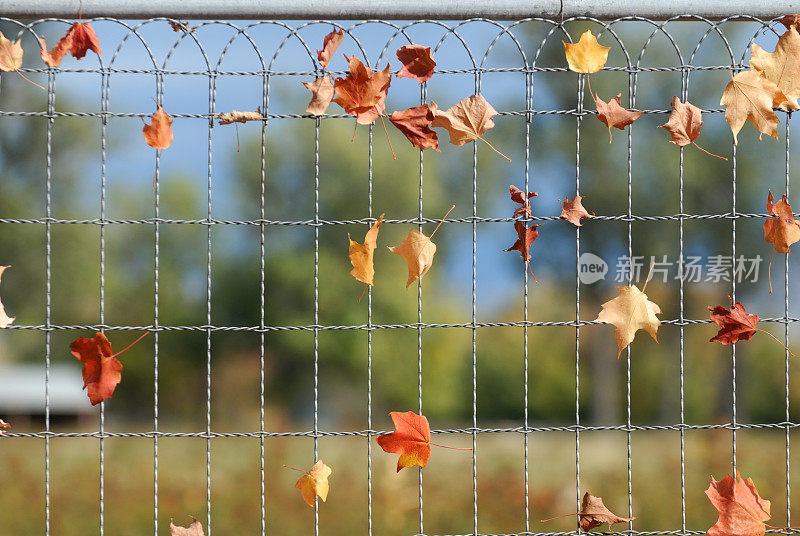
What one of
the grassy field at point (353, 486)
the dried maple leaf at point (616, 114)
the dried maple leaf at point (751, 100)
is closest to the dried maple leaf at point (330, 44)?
the dried maple leaf at point (616, 114)

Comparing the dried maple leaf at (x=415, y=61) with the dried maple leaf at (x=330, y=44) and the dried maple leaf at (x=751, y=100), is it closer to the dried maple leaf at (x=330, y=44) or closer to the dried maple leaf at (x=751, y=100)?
the dried maple leaf at (x=330, y=44)

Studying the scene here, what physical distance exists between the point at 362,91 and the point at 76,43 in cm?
66

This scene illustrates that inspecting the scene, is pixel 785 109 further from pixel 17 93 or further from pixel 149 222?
pixel 17 93

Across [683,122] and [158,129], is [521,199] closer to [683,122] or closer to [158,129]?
[683,122]

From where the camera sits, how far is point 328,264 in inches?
468

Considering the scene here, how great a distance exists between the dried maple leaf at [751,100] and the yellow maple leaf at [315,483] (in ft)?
4.00

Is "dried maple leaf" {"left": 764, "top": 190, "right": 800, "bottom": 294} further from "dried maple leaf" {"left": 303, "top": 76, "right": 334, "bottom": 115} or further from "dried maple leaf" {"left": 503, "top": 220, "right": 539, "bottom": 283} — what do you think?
"dried maple leaf" {"left": 303, "top": 76, "right": 334, "bottom": 115}

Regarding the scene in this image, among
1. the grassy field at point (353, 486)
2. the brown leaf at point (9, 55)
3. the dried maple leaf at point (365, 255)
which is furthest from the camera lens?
the grassy field at point (353, 486)

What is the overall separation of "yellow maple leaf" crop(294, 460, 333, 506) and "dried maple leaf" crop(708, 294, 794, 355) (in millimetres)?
949

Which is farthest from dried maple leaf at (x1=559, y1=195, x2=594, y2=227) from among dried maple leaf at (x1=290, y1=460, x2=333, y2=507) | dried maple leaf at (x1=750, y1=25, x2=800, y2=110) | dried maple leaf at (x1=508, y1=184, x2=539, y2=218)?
dried maple leaf at (x1=290, y1=460, x2=333, y2=507)

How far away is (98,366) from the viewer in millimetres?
1609

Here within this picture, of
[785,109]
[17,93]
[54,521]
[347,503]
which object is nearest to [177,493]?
[54,521]

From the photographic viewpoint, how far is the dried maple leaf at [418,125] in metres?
1.58

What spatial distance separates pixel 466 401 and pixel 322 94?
1166 centimetres
